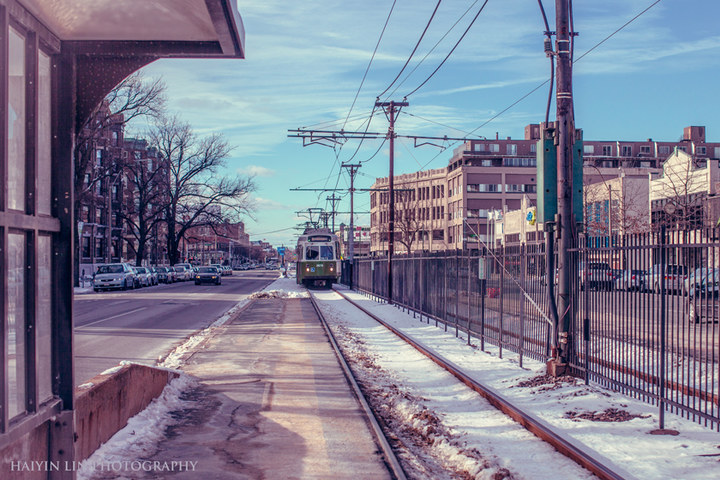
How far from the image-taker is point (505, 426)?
7.64 meters

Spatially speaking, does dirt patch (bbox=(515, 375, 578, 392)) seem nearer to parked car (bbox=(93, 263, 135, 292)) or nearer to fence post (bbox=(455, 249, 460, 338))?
fence post (bbox=(455, 249, 460, 338))

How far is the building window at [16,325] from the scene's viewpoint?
12.5 feet

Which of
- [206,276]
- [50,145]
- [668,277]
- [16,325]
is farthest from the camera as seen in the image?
[206,276]

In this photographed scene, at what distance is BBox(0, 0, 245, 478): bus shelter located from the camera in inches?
150

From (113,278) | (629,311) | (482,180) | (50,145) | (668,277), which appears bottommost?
(113,278)

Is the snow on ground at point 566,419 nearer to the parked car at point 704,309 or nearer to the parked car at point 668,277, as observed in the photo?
the parked car at point 704,309

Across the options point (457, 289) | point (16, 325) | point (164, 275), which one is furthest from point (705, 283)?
point (164, 275)

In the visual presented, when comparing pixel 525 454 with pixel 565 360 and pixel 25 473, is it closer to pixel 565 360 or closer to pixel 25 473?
pixel 565 360

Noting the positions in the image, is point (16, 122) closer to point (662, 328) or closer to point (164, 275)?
point (662, 328)

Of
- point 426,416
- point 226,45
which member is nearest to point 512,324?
point 426,416

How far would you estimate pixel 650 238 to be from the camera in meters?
7.49

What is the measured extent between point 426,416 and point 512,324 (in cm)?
469

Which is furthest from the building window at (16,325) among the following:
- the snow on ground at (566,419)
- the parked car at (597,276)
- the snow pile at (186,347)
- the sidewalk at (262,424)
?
the snow pile at (186,347)

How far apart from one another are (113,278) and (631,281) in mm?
40214
